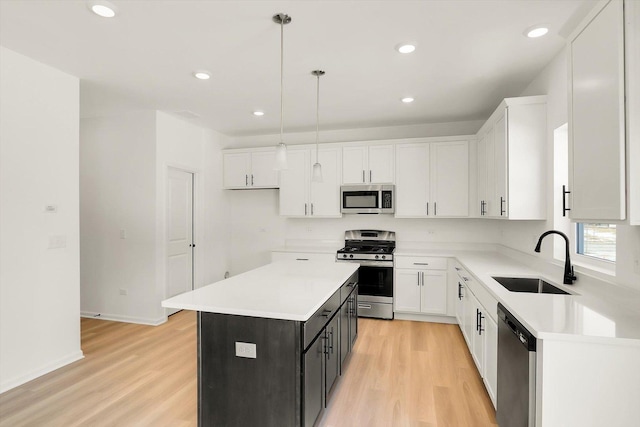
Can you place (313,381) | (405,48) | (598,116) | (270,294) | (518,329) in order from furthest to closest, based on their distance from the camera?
(405,48) → (270,294) → (313,381) → (518,329) → (598,116)

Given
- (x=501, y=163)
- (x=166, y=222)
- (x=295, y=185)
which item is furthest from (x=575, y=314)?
(x=166, y=222)

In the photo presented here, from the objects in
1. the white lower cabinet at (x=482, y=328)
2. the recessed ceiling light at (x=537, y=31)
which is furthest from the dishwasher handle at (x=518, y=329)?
the recessed ceiling light at (x=537, y=31)

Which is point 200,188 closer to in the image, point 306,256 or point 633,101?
point 306,256

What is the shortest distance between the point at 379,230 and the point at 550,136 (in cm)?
257

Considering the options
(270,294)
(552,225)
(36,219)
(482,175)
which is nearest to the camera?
(270,294)

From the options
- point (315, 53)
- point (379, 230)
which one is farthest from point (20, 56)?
point (379, 230)

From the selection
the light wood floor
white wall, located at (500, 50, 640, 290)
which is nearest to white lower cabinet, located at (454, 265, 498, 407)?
the light wood floor

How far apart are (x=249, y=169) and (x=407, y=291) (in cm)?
296

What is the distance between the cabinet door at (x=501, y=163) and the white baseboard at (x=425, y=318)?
1.69 meters

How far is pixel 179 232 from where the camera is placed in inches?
184

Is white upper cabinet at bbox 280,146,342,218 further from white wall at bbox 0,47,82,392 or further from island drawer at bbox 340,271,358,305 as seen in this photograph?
white wall at bbox 0,47,82,392

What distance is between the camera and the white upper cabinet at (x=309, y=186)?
16.0 ft

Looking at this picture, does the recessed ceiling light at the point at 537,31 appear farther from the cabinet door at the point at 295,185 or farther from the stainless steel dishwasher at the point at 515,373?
the cabinet door at the point at 295,185

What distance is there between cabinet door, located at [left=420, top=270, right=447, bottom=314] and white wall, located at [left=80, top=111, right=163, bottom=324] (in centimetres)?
335
